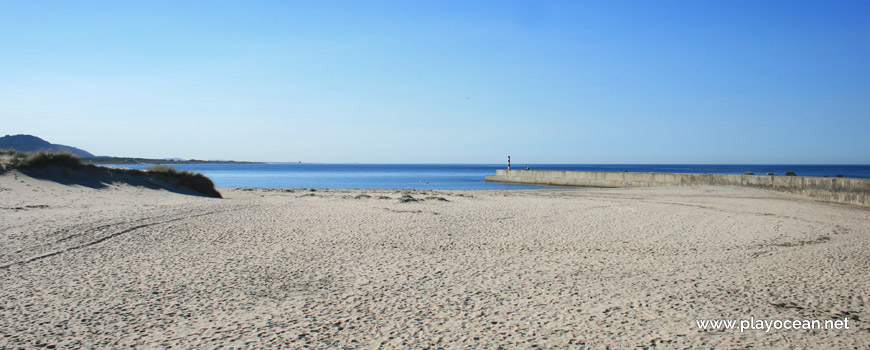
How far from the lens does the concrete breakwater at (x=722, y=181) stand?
16788 mm

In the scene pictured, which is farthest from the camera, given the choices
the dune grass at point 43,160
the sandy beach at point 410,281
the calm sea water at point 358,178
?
the calm sea water at point 358,178

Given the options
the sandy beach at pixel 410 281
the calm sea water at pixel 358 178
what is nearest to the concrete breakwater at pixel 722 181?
the calm sea water at pixel 358 178

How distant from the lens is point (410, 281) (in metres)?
5.18

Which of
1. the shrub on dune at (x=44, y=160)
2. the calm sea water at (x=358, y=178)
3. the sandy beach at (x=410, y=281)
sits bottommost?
the calm sea water at (x=358, y=178)

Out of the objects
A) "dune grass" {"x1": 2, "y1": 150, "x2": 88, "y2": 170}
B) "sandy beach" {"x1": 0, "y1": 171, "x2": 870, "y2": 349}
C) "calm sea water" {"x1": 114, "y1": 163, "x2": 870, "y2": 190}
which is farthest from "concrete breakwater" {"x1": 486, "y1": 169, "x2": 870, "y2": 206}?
"dune grass" {"x1": 2, "y1": 150, "x2": 88, "y2": 170}

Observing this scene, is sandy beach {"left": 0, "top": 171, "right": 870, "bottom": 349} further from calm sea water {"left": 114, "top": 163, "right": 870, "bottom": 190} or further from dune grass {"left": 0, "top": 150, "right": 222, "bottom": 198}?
calm sea water {"left": 114, "top": 163, "right": 870, "bottom": 190}

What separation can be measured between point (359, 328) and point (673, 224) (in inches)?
307

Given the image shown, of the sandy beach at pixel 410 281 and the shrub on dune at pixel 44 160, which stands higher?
the shrub on dune at pixel 44 160

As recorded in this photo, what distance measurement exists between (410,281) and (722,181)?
24756mm

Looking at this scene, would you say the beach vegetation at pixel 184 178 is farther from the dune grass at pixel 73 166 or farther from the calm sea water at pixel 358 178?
the calm sea water at pixel 358 178

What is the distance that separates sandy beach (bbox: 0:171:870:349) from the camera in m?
3.72

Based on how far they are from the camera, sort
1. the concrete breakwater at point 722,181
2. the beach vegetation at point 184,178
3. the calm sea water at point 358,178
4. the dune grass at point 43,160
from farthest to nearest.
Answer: the calm sea water at point 358,178 → the concrete breakwater at point 722,181 → the beach vegetation at point 184,178 → the dune grass at point 43,160

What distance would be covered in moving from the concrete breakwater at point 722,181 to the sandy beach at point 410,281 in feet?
29.9

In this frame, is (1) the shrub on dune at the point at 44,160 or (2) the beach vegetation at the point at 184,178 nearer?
(1) the shrub on dune at the point at 44,160
